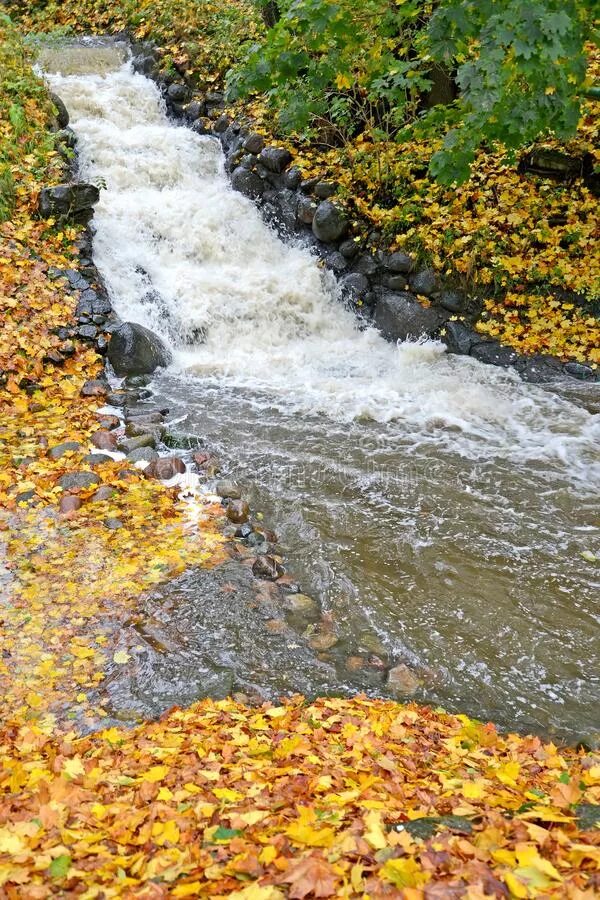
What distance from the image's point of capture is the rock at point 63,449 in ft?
20.2

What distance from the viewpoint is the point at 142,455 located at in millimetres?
6383

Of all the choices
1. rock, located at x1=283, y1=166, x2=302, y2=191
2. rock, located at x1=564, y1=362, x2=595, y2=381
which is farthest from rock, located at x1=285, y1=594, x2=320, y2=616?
rock, located at x1=283, y1=166, x2=302, y2=191

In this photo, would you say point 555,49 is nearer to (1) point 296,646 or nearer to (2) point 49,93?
(1) point 296,646

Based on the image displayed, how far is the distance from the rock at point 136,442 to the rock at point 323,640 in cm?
303

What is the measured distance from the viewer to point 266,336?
9367 millimetres

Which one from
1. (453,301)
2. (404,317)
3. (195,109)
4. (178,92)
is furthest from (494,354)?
(178,92)

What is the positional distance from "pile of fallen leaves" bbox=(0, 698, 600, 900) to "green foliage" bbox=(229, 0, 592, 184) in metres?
4.19

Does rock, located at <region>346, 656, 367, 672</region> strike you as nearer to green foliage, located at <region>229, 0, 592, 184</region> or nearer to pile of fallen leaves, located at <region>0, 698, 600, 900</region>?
pile of fallen leaves, located at <region>0, 698, 600, 900</region>

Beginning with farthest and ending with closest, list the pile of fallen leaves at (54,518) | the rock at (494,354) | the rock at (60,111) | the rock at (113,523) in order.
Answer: the rock at (60,111), the rock at (494,354), the rock at (113,523), the pile of fallen leaves at (54,518)

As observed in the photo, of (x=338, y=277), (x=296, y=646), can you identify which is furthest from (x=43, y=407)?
(x=338, y=277)

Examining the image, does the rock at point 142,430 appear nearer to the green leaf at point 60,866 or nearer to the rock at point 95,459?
the rock at point 95,459

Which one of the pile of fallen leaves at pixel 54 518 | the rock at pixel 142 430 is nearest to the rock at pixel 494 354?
the rock at pixel 142 430

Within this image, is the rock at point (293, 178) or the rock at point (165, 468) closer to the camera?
the rock at point (165, 468)

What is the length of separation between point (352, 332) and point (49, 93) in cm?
729
